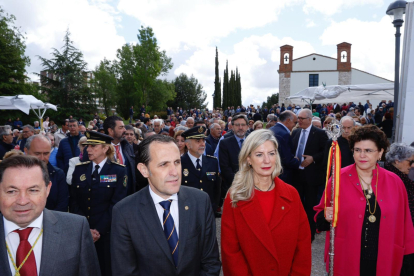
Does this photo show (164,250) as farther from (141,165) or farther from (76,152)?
(76,152)

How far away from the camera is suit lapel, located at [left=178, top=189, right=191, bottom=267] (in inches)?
84.9

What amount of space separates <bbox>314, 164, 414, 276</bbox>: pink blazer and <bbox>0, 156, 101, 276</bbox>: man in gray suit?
92.3 inches

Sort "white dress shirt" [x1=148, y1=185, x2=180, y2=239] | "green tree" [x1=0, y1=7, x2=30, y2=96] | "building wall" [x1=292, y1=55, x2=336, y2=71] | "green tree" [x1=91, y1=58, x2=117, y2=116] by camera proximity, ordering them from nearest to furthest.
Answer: "white dress shirt" [x1=148, y1=185, x2=180, y2=239] < "green tree" [x1=0, y1=7, x2=30, y2=96] < "building wall" [x1=292, y1=55, x2=336, y2=71] < "green tree" [x1=91, y1=58, x2=117, y2=116]

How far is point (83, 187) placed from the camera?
11.8 ft

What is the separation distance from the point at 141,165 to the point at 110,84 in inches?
2312

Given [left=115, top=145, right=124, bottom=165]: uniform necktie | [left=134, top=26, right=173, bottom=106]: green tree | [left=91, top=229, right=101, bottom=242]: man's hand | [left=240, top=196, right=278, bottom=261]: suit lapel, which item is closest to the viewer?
[left=240, top=196, right=278, bottom=261]: suit lapel

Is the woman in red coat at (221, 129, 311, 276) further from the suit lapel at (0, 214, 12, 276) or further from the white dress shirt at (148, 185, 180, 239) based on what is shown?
the suit lapel at (0, 214, 12, 276)

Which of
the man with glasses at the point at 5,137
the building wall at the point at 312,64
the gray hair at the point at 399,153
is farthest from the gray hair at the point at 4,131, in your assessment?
the building wall at the point at 312,64

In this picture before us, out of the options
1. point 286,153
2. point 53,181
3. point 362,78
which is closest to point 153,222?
point 53,181

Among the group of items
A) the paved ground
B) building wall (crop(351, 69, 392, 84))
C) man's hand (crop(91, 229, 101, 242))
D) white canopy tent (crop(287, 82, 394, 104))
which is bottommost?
the paved ground

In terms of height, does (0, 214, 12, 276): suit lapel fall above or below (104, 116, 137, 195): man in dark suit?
below

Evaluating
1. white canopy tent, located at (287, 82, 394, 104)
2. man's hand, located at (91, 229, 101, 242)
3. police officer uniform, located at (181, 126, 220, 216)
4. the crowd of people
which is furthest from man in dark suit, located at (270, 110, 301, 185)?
white canopy tent, located at (287, 82, 394, 104)

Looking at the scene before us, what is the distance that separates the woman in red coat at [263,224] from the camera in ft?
8.18

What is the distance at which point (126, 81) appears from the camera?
51.2m
